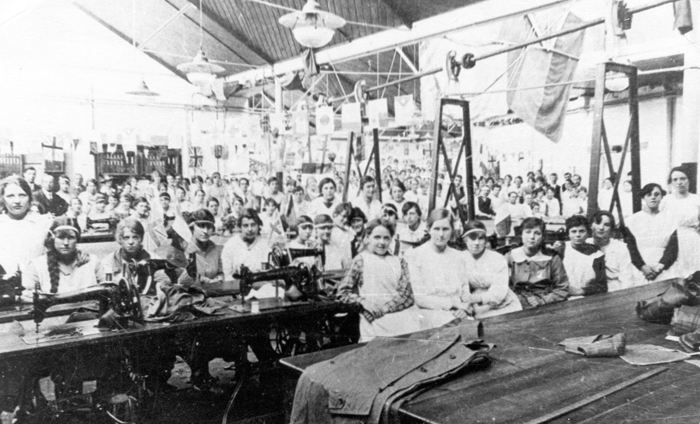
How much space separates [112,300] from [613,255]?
3.41m

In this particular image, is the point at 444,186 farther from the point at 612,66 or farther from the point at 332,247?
the point at 612,66

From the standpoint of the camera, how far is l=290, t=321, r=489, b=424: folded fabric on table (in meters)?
1.60

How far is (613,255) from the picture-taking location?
3.96m

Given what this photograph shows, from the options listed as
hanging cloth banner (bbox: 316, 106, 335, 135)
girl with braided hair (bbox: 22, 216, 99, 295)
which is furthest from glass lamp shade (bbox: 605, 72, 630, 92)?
girl with braided hair (bbox: 22, 216, 99, 295)

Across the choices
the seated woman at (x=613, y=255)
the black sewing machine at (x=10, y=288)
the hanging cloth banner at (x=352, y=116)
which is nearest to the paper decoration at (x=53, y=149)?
the black sewing machine at (x=10, y=288)

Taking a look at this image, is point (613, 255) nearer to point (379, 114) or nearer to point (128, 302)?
point (379, 114)

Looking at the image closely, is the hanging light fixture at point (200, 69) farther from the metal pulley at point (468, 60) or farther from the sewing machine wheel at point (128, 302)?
the metal pulley at point (468, 60)

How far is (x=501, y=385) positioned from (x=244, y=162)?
3.27m

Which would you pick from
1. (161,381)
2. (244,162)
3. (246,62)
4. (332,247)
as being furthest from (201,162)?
(161,381)

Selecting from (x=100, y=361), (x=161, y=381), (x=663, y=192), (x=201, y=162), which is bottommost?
(x=161, y=381)

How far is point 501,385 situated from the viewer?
5.60 feet

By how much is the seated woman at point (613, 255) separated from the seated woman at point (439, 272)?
3.40 feet

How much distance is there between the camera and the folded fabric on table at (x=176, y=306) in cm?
288

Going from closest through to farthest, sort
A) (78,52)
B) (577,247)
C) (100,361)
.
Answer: (100,361) → (78,52) → (577,247)
